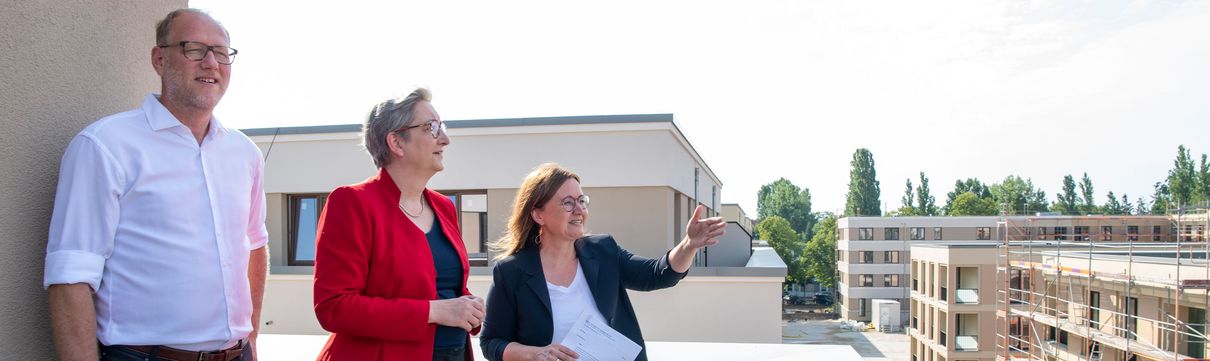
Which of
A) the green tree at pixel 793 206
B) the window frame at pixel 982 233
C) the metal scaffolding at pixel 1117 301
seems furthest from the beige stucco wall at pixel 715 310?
the green tree at pixel 793 206

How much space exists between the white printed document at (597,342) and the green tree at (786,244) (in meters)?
54.3

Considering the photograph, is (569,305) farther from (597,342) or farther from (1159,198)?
(1159,198)

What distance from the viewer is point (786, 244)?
185ft

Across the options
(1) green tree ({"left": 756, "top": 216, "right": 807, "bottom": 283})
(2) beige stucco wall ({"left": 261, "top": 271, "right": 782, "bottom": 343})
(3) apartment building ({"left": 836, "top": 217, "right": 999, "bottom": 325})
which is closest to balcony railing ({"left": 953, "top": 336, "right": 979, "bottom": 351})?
(3) apartment building ({"left": 836, "top": 217, "right": 999, "bottom": 325})

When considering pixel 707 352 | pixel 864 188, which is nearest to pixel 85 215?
pixel 707 352

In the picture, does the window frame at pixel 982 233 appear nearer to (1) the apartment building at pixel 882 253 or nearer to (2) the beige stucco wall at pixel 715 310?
(1) the apartment building at pixel 882 253

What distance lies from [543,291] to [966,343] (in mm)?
27909

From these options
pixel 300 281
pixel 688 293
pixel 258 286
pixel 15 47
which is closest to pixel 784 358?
pixel 258 286

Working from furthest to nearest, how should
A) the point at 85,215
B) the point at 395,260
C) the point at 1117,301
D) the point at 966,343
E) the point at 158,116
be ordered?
the point at 966,343 < the point at 1117,301 < the point at 395,260 < the point at 158,116 < the point at 85,215

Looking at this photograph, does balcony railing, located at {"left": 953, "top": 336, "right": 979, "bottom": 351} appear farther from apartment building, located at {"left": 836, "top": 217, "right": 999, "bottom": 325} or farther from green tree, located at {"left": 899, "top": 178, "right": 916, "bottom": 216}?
green tree, located at {"left": 899, "top": 178, "right": 916, "bottom": 216}

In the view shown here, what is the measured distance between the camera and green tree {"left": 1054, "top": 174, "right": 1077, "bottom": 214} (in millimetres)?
64438

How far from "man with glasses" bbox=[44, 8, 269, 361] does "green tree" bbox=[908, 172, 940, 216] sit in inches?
2687

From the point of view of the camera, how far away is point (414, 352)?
184 cm

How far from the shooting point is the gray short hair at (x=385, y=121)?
1900mm
